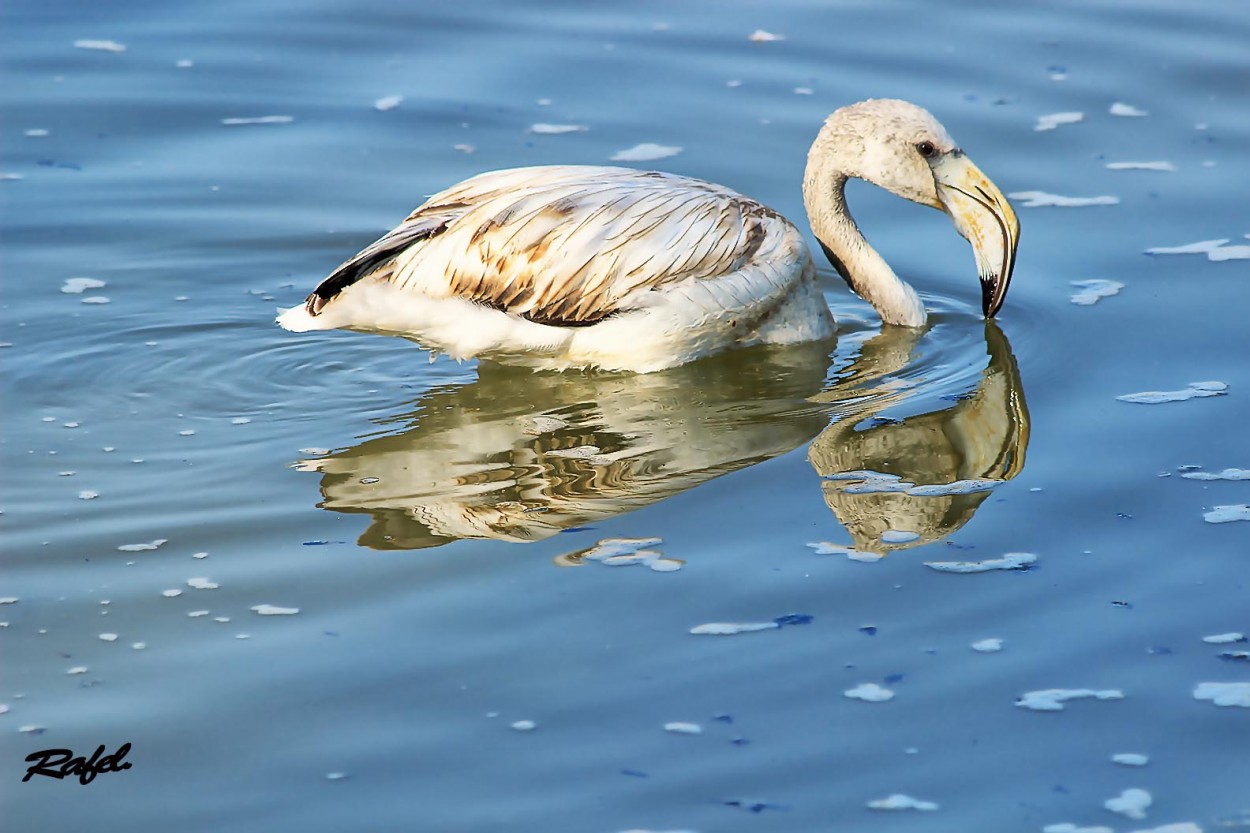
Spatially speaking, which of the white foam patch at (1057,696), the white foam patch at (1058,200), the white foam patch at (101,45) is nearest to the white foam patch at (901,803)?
the white foam patch at (1057,696)

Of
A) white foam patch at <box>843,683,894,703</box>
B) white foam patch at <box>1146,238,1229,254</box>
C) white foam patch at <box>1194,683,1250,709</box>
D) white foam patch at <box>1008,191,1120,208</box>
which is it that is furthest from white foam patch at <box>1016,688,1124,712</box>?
white foam patch at <box>1008,191,1120,208</box>

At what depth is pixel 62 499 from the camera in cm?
624

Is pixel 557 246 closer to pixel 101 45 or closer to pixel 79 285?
pixel 79 285

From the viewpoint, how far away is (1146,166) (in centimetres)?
933

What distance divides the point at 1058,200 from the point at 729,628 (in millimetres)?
4457

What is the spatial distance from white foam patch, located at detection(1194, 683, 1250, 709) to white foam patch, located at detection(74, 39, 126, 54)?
25.5 feet

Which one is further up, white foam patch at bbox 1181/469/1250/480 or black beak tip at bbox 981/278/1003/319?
black beak tip at bbox 981/278/1003/319

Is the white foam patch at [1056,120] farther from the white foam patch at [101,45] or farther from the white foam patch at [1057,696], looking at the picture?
the white foam patch at [101,45]

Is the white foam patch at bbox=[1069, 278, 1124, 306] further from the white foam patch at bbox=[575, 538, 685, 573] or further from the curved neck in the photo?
the white foam patch at bbox=[575, 538, 685, 573]

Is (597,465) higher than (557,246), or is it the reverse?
(557,246)

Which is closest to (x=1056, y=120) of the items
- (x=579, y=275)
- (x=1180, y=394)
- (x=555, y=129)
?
(x=555, y=129)

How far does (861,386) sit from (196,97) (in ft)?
15.3

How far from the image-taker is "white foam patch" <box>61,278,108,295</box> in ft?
26.4
